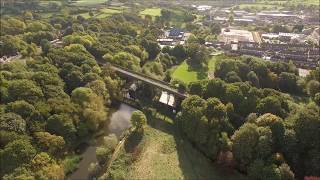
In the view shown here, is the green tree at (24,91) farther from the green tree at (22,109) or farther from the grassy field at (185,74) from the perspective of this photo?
the grassy field at (185,74)

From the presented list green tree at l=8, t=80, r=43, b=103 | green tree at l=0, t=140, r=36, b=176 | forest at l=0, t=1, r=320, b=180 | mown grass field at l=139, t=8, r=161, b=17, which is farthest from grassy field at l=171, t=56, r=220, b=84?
mown grass field at l=139, t=8, r=161, b=17

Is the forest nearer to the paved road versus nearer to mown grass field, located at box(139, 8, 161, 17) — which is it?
the paved road

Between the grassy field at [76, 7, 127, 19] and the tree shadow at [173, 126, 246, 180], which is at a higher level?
the grassy field at [76, 7, 127, 19]

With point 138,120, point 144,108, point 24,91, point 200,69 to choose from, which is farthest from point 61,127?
point 200,69

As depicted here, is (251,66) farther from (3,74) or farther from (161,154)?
(3,74)

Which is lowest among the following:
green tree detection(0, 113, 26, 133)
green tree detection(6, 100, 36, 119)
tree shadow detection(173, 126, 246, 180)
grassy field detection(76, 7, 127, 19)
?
tree shadow detection(173, 126, 246, 180)

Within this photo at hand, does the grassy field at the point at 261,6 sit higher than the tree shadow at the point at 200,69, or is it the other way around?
the grassy field at the point at 261,6

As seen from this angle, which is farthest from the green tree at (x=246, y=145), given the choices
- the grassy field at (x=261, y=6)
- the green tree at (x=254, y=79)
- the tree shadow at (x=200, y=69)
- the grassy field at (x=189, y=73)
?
the grassy field at (x=261, y=6)
